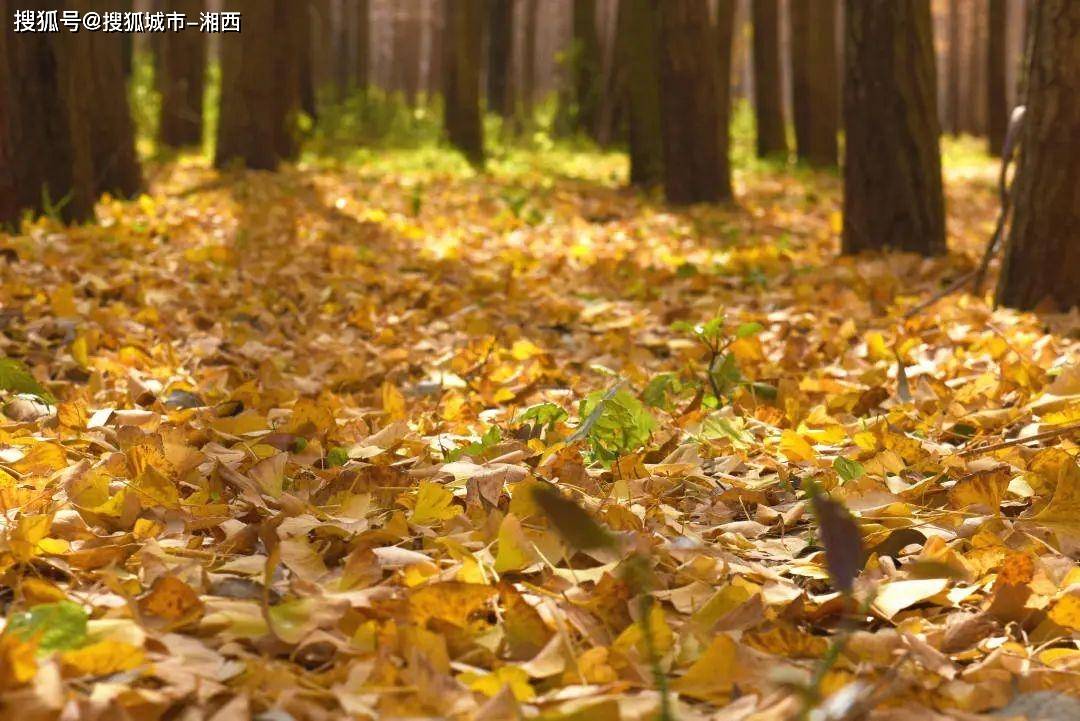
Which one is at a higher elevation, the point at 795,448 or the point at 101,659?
the point at 101,659

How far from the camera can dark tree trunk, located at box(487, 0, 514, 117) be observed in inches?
745

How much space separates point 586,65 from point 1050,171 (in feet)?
38.2

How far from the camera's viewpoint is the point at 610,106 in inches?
571

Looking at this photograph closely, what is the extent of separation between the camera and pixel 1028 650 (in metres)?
1.55

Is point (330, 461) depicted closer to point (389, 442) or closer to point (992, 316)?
point (389, 442)

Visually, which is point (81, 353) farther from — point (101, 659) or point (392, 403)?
point (101, 659)

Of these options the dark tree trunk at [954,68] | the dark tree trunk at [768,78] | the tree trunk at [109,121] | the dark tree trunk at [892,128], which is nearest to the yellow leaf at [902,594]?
the dark tree trunk at [892,128]

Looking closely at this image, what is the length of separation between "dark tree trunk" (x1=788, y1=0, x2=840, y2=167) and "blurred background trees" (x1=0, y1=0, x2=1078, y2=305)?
0.07 feet

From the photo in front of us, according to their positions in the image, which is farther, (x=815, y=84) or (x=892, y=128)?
(x=815, y=84)

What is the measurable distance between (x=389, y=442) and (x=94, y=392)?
3.37ft

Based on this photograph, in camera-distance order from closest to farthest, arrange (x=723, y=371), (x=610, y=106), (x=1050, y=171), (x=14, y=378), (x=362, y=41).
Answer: (x=14, y=378) < (x=723, y=371) < (x=1050, y=171) < (x=610, y=106) < (x=362, y=41)

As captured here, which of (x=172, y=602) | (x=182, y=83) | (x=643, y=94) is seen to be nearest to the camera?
(x=172, y=602)

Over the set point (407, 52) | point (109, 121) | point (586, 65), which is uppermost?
point (407, 52)

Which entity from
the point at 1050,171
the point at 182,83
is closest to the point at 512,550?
the point at 1050,171
